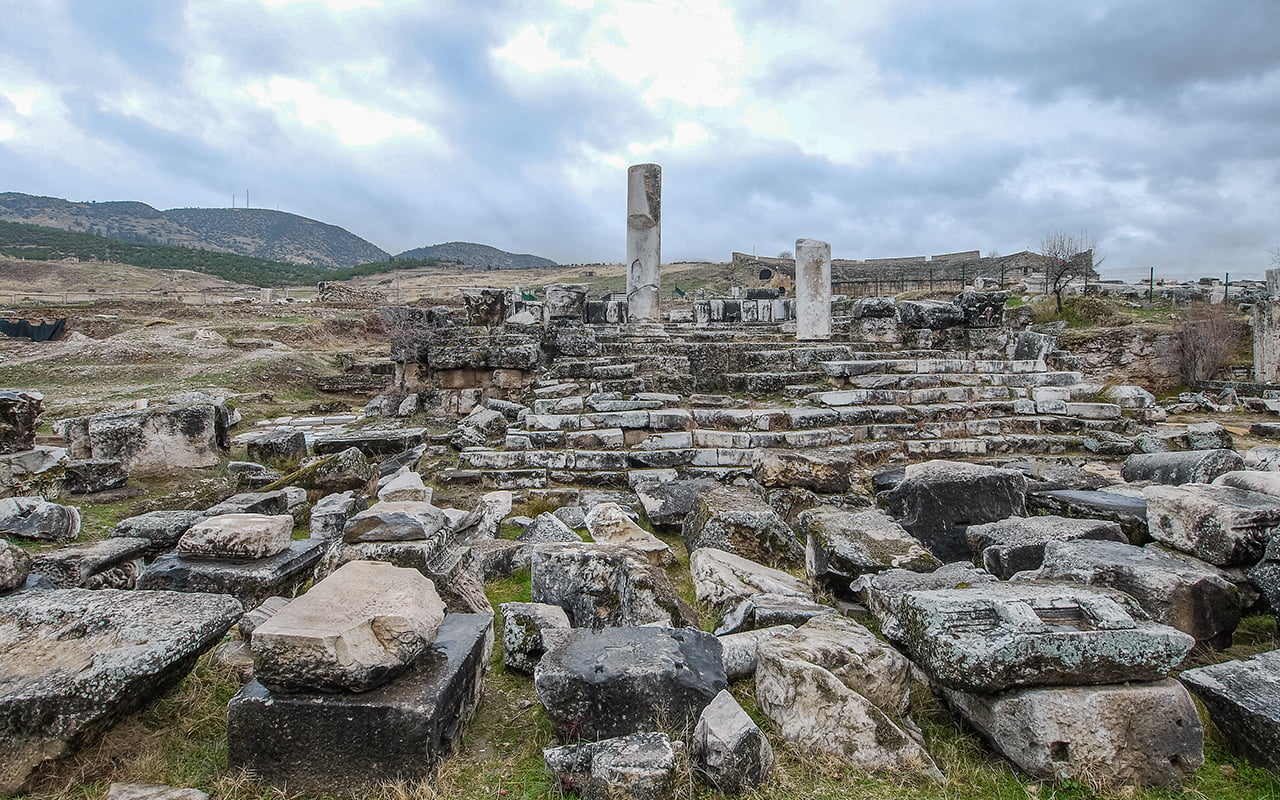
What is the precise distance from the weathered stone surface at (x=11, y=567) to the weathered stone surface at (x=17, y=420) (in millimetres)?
4705

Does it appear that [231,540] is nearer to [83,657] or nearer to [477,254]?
[83,657]

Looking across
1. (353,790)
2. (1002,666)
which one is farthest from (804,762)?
(353,790)

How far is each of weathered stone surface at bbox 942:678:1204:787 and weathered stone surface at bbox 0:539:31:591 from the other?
15.6 feet

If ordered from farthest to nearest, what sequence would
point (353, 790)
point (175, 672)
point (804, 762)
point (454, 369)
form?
point (454, 369), point (175, 672), point (804, 762), point (353, 790)

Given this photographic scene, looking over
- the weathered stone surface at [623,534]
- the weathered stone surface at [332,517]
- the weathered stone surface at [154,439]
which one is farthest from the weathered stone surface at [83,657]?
the weathered stone surface at [154,439]

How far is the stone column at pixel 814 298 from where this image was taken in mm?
13445

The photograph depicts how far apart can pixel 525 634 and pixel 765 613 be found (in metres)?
1.24

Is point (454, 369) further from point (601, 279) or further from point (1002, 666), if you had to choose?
point (601, 279)

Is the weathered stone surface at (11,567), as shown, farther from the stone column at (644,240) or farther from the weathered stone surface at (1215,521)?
the stone column at (644,240)

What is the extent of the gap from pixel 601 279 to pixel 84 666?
186ft

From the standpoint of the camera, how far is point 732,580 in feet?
13.7

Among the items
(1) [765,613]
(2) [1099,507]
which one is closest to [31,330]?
(1) [765,613]

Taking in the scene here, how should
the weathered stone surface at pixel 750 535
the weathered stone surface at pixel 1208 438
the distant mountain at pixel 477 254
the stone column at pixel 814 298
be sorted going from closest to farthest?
the weathered stone surface at pixel 750 535 → the weathered stone surface at pixel 1208 438 → the stone column at pixel 814 298 → the distant mountain at pixel 477 254

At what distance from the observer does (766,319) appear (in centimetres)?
2253
